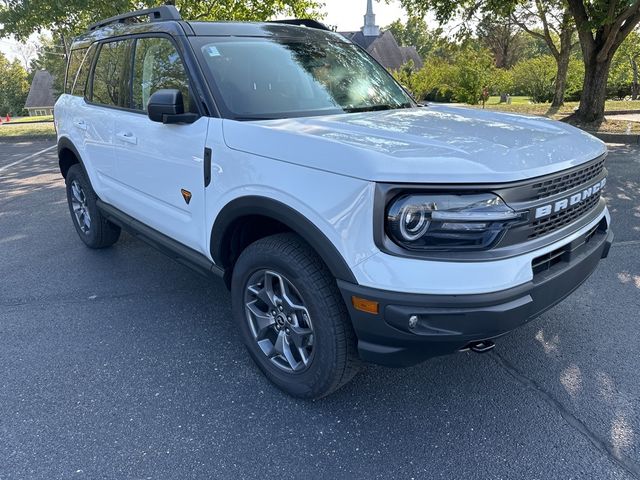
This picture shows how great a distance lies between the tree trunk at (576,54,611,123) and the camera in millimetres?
12531

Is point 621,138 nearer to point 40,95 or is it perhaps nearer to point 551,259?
point 551,259

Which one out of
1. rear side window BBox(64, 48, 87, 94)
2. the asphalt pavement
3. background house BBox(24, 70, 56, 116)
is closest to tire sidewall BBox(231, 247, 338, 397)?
the asphalt pavement

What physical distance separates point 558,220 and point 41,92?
66.0 m

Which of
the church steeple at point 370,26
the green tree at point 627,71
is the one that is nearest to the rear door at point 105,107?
the green tree at point 627,71

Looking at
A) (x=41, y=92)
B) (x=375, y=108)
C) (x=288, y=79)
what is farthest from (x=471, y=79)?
(x=41, y=92)

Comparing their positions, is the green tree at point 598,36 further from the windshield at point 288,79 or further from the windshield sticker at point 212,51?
the windshield sticker at point 212,51

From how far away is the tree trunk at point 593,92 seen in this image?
1253 cm

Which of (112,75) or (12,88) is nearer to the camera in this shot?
(112,75)

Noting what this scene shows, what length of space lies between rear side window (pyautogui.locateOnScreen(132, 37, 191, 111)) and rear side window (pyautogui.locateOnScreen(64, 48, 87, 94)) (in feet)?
4.90

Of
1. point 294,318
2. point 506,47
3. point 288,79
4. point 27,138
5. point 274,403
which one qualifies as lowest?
point 274,403

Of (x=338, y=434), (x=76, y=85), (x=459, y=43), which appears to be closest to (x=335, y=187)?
(x=338, y=434)

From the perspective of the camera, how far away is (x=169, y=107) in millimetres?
2627

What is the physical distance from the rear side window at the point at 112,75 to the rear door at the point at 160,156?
0.17m

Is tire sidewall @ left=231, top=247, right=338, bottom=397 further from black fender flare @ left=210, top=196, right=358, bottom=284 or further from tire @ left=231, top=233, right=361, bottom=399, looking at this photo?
black fender flare @ left=210, top=196, right=358, bottom=284
